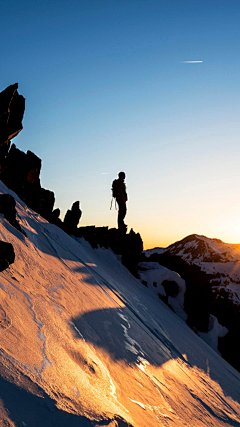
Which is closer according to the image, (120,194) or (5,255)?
(5,255)

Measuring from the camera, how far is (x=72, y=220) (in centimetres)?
2372

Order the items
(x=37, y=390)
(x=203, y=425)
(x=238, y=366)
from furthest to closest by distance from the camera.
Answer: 1. (x=238, y=366)
2. (x=203, y=425)
3. (x=37, y=390)

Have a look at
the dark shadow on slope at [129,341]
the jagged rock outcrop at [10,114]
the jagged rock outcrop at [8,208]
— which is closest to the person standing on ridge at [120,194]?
the jagged rock outcrop at [10,114]

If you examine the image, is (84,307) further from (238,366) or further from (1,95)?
(238,366)

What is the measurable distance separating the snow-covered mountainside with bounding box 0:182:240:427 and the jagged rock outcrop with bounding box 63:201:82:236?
11.1 meters

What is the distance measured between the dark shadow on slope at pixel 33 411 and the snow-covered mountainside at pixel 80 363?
0.01m

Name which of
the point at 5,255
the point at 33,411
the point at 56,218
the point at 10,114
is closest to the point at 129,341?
the point at 5,255

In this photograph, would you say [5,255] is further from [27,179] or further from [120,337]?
[27,179]

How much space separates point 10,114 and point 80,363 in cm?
1173

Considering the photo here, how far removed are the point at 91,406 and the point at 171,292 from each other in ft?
92.4

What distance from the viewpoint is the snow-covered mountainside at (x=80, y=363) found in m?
3.62

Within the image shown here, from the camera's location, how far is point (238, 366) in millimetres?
29875

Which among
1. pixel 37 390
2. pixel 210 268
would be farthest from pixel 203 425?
pixel 210 268

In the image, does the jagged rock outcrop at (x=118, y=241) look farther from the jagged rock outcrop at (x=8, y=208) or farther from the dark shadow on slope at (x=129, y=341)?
the jagged rock outcrop at (x=8, y=208)
